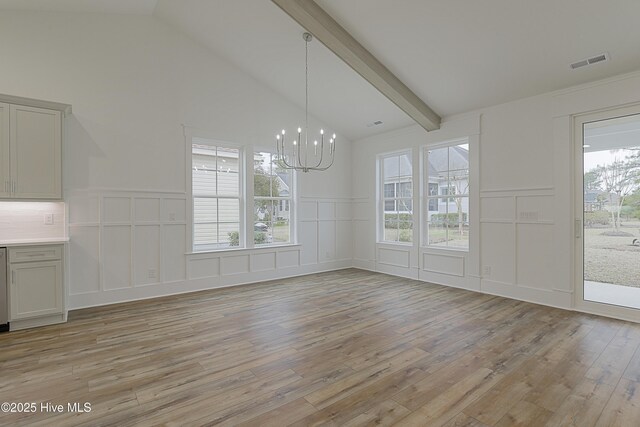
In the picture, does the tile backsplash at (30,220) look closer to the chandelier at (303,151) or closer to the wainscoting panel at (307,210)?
the chandelier at (303,151)

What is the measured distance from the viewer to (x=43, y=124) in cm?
374

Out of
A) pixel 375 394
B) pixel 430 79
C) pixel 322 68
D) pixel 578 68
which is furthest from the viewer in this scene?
pixel 322 68

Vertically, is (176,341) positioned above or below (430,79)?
below

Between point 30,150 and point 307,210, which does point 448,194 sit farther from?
point 30,150

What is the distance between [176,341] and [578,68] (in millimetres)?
5365

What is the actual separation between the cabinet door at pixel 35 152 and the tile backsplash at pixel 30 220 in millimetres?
429

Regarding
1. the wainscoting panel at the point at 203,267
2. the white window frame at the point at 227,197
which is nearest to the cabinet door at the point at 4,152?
the white window frame at the point at 227,197

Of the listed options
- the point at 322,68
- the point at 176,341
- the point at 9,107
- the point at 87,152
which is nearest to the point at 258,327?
the point at 176,341

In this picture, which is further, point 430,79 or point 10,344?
point 430,79

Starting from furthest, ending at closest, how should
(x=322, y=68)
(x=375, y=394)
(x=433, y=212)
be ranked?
(x=433, y=212) < (x=322, y=68) < (x=375, y=394)

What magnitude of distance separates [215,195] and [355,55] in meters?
3.10

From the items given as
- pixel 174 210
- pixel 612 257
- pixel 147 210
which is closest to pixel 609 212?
pixel 612 257

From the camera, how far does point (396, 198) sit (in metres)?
6.52

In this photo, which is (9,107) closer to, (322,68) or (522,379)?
(322,68)
